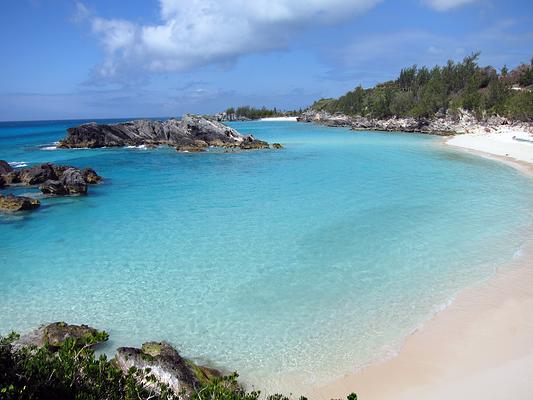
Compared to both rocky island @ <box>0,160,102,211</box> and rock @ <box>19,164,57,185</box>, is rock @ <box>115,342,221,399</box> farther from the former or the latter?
rock @ <box>19,164,57,185</box>

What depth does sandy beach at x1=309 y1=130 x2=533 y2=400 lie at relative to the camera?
7355 millimetres

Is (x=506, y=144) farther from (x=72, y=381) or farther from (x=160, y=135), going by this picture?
(x=72, y=381)

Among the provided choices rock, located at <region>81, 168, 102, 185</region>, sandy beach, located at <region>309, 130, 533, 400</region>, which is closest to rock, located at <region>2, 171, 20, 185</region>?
rock, located at <region>81, 168, 102, 185</region>

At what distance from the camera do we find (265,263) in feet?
44.0

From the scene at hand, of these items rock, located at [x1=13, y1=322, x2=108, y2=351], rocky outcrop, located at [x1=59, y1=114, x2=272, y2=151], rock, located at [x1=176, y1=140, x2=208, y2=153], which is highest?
rocky outcrop, located at [x1=59, y1=114, x2=272, y2=151]

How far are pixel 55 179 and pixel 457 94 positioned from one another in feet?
299

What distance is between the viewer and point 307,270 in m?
12.7

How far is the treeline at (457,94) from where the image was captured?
7339cm

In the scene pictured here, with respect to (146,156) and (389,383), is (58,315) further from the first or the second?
(146,156)

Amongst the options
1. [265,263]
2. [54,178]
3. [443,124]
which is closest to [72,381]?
[265,263]

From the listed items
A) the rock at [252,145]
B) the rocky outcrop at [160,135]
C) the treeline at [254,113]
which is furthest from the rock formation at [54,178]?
the treeline at [254,113]

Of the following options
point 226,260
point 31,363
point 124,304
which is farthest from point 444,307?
point 31,363

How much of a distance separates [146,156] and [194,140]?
43.4 feet

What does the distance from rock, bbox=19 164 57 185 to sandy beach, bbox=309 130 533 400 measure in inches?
1080
